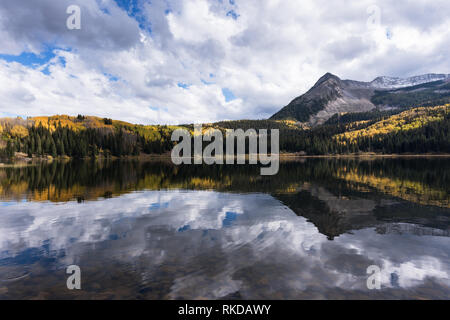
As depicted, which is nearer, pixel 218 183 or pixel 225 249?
pixel 225 249

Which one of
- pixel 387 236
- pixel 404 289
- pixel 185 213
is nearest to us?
pixel 404 289

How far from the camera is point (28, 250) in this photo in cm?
1414

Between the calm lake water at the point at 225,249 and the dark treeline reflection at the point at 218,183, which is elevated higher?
the dark treeline reflection at the point at 218,183

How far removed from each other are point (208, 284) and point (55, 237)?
478 inches

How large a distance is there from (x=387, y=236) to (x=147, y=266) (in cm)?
1558

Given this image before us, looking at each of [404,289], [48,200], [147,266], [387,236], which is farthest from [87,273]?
[48,200]

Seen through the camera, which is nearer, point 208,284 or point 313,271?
point 208,284

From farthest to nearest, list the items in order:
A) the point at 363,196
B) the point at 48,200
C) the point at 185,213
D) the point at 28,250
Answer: the point at 363,196, the point at 48,200, the point at 185,213, the point at 28,250

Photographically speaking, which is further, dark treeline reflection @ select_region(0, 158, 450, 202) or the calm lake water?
dark treeline reflection @ select_region(0, 158, 450, 202)

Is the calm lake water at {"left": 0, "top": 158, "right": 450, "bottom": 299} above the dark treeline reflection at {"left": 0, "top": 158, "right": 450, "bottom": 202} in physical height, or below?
below

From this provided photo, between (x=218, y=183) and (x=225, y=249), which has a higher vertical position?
(x=218, y=183)

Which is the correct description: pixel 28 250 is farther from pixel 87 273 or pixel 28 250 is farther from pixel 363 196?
pixel 363 196

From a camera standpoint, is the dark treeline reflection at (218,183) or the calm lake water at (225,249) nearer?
the calm lake water at (225,249)
